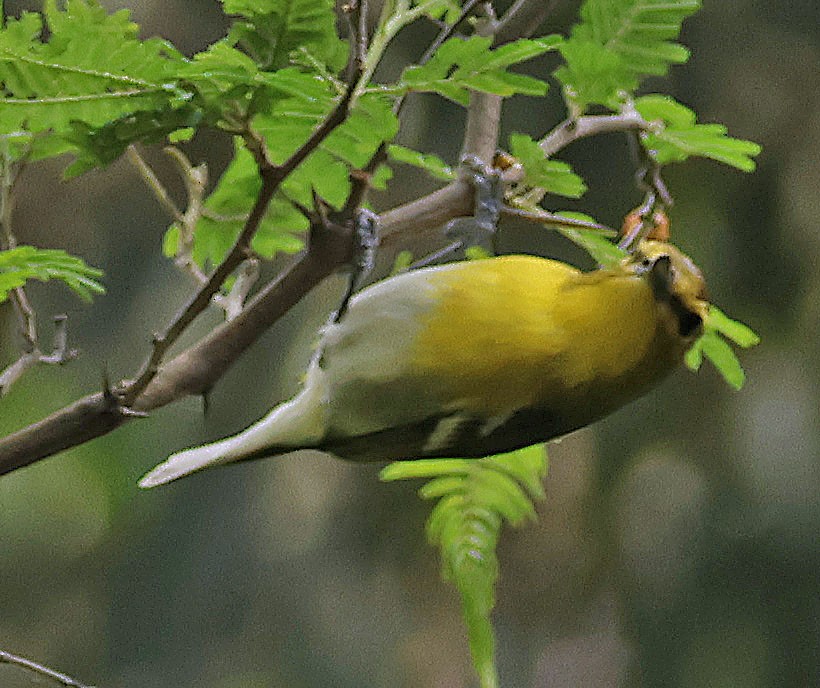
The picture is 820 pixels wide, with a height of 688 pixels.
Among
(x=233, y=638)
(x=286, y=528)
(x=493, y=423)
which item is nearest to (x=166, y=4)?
(x=286, y=528)

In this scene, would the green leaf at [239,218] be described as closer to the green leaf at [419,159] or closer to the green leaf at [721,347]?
the green leaf at [419,159]

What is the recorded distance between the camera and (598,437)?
1.09 meters

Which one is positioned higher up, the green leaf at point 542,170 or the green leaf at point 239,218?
the green leaf at point 542,170

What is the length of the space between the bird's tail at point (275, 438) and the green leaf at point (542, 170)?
0.13 metres

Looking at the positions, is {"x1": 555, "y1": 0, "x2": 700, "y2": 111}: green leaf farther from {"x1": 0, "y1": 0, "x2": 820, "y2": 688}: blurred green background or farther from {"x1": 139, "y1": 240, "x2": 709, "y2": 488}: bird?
{"x1": 0, "y1": 0, "x2": 820, "y2": 688}: blurred green background

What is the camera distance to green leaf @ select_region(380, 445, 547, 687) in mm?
582

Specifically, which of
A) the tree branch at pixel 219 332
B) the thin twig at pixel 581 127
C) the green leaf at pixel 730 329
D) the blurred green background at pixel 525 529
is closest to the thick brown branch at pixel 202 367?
the tree branch at pixel 219 332

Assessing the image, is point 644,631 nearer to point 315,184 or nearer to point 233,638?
point 233,638

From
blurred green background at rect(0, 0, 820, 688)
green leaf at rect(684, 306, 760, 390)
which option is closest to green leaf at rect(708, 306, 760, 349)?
green leaf at rect(684, 306, 760, 390)

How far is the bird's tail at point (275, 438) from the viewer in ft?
1.40

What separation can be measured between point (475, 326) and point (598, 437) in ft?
2.32

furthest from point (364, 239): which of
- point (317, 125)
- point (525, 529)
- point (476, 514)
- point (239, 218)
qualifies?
point (525, 529)

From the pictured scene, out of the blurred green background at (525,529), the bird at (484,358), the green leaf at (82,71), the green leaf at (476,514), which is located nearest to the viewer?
the green leaf at (82,71)

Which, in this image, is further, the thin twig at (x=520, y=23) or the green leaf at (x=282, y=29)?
the thin twig at (x=520, y=23)
